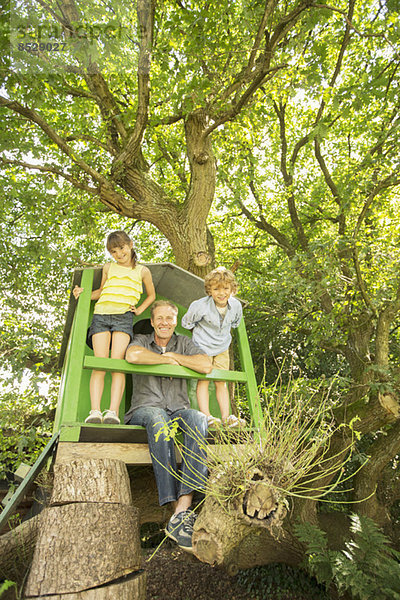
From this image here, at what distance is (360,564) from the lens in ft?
13.6

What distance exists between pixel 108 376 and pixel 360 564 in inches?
126

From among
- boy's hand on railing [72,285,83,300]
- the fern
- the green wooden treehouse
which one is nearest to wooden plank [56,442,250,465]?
the green wooden treehouse

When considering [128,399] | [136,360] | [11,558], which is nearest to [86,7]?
[136,360]

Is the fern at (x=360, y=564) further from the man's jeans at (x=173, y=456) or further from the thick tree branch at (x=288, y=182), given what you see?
the thick tree branch at (x=288, y=182)

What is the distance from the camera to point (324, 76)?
15.6 ft

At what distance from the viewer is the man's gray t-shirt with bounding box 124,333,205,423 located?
3.76 meters

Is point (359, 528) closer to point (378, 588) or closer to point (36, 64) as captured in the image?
point (378, 588)

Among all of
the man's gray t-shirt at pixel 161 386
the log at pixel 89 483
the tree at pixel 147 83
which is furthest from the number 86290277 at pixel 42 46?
the log at pixel 89 483

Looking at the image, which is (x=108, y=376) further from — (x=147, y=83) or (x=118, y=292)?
(x=147, y=83)

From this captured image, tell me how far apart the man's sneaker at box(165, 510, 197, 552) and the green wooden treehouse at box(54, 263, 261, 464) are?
22.8 inches

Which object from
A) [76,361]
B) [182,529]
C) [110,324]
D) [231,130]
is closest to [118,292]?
[110,324]

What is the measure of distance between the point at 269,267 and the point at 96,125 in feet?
16.5

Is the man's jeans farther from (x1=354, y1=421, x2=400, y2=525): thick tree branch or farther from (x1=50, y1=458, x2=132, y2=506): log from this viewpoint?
(x1=354, y1=421, x2=400, y2=525): thick tree branch

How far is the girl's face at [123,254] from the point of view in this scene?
4.25m
